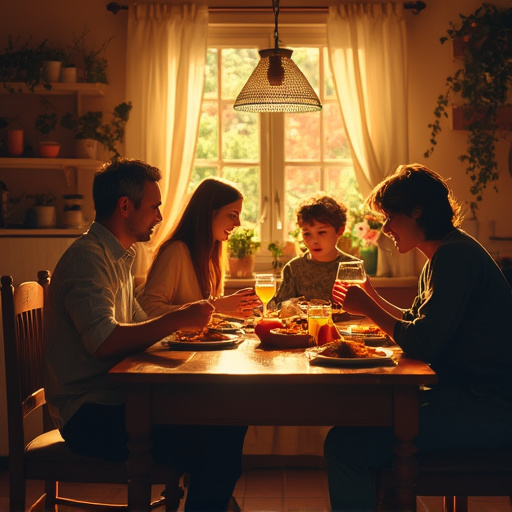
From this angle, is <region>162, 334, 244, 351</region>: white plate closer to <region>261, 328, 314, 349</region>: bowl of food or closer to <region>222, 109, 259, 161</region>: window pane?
<region>261, 328, 314, 349</region>: bowl of food

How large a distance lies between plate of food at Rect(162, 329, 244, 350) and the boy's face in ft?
3.94

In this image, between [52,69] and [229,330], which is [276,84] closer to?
[229,330]

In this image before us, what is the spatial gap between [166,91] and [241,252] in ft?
3.11

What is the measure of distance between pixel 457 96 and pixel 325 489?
2199 mm

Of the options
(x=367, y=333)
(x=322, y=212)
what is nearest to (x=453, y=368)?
(x=367, y=333)

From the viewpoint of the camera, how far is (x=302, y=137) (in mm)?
4414

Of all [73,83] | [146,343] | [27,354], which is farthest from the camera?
[73,83]

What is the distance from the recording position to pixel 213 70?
14.3ft

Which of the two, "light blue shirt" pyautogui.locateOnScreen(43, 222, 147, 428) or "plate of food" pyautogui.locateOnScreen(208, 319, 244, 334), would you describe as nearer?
"light blue shirt" pyautogui.locateOnScreen(43, 222, 147, 428)

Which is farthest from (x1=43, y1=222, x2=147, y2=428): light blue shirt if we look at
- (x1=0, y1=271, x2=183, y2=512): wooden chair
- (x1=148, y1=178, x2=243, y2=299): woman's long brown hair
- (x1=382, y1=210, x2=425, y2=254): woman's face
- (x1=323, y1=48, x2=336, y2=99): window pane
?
(x1=323, y1=48, x2=336, y2=99): window pane

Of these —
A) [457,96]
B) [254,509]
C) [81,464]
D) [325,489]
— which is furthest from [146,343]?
[457,96]

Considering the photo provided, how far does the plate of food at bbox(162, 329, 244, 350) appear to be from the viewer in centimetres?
221

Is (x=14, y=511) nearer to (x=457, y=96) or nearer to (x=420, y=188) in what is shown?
(x=420, y=188)

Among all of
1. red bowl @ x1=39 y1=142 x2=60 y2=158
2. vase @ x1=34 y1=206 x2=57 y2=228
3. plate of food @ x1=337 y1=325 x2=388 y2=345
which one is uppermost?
red bowl @ x1=39 y1=142 x2=60 y2=158
